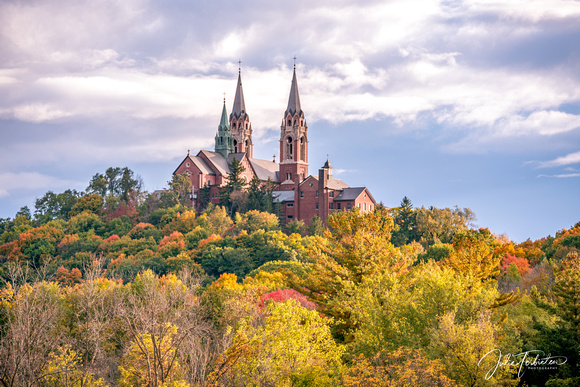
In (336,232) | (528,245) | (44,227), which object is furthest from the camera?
(44,227)

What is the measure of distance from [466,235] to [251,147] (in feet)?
255

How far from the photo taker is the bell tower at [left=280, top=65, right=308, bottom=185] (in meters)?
103

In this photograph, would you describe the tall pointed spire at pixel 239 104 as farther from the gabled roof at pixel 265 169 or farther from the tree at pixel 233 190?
the tree at pixel 233 190

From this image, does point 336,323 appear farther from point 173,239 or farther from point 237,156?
point 237,156

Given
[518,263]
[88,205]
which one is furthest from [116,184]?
[518,263]

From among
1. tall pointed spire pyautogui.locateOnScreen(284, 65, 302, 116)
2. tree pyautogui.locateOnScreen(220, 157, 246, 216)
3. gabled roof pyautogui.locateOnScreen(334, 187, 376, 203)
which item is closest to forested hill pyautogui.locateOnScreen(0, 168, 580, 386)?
gabled roof pyautogui.locateOnScreen(334, 187, 376, 203)

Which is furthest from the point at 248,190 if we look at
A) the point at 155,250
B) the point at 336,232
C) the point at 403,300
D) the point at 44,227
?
the point at 403,300

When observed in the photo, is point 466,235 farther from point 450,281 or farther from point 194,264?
point 194,264

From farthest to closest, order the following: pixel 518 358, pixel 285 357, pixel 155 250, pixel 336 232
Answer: pixel 155 250
pixel 336 232
pixel 518 358
pixel 285 357

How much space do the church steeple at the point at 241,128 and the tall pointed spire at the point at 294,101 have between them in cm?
1040

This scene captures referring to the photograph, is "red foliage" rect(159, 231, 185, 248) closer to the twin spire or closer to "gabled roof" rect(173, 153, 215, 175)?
"gabled roof" rect(173, 153, 215, 175)

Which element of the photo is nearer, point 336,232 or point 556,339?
point 556,339

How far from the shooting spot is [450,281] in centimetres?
3106

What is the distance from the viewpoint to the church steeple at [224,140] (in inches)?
4318
